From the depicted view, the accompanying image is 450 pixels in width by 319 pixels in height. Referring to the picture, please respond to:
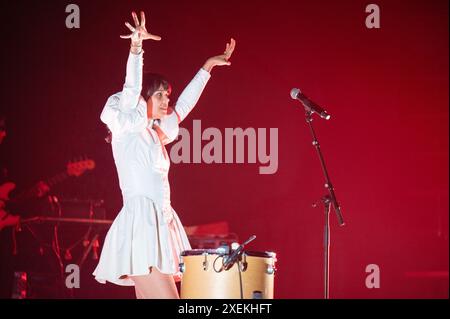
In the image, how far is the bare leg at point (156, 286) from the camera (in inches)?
139

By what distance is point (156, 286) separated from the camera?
11.6 ft

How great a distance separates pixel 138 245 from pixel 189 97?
3.38 feet

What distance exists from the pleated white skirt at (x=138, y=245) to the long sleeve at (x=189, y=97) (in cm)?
70

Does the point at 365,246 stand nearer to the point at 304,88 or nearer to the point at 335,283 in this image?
the point at 335,283

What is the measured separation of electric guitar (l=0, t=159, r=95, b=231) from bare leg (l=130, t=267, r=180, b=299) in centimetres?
248

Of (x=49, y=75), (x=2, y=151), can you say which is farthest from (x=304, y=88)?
(x=2, y=151)

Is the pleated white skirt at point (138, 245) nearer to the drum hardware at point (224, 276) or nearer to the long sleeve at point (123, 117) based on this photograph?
the drum hardware at point (224, 276)

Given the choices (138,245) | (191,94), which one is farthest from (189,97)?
(138,245)

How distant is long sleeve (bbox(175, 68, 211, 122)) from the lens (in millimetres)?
4129

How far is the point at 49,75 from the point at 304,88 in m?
2.16

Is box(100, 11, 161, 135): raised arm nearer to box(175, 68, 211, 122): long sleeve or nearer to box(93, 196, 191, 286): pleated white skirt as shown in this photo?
box(93, 196, 191, 286): pleated white skirt

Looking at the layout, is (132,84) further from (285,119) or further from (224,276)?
(285,119)

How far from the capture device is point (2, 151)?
19.4 feet

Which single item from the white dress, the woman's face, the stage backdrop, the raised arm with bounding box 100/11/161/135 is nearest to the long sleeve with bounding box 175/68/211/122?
the woman's face
